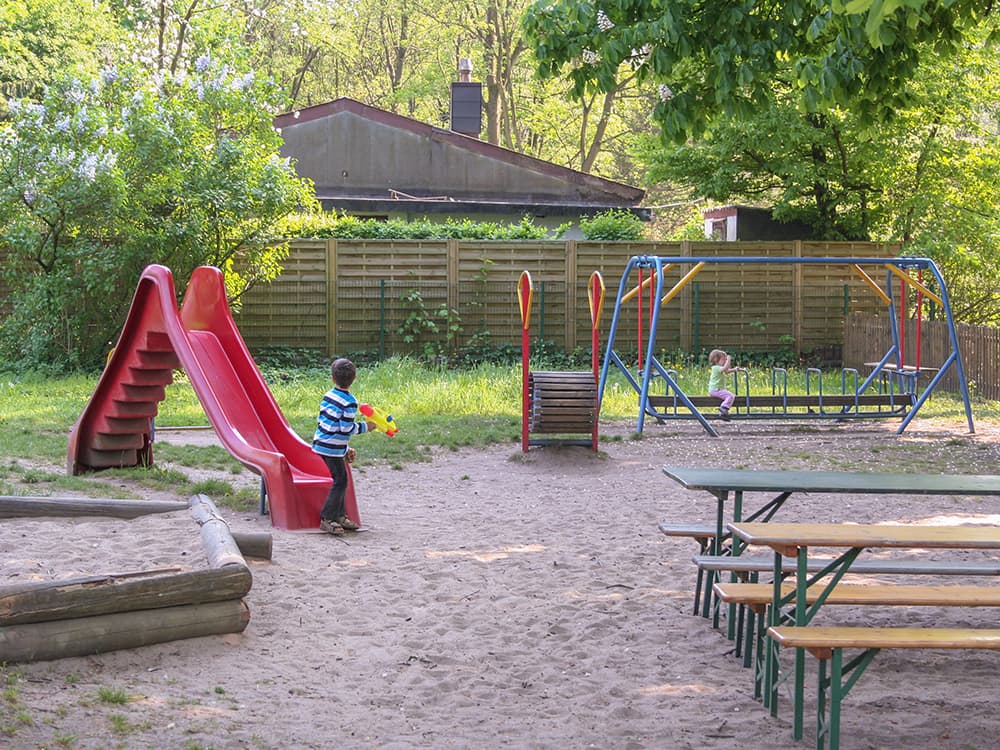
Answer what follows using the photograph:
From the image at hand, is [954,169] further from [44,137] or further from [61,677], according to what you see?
[61,677]

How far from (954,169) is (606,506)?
15.7 metres

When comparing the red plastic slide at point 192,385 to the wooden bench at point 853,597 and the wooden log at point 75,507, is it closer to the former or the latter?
the wooden log at point 75,507

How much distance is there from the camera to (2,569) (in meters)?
6.09

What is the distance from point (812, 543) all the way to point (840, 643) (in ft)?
1.27

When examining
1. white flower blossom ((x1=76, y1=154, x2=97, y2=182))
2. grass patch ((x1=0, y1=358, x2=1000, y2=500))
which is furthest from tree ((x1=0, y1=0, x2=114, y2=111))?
grass patch ((x1=0, y1=358, x2=1000, y2=500))

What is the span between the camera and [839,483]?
574 centimetres

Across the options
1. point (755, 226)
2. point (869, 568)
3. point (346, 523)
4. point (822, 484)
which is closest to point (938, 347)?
point (755, 226)

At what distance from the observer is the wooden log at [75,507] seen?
7.62m

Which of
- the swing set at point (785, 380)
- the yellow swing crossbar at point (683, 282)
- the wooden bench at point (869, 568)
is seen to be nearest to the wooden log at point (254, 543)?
the wooden bench at point (869, 568)

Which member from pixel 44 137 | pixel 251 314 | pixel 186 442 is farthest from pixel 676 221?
pixel 186 442

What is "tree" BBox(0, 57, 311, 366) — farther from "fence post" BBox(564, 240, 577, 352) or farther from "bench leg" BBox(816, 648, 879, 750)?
"bench leg" BBox(816, 648, 879, 750)

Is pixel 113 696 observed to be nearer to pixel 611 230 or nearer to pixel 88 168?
pixel 88 168

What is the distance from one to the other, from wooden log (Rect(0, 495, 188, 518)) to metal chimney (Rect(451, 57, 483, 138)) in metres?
23.8

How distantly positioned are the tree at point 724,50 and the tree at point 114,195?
30.8ft
